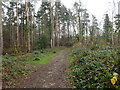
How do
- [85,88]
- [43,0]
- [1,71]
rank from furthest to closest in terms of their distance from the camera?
[43,0], [1,71], [85,88]

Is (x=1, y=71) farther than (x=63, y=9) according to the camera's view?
No

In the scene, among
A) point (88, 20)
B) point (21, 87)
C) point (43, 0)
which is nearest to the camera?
point (21, 87)

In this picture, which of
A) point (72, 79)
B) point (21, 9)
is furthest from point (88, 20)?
point (72, 79)

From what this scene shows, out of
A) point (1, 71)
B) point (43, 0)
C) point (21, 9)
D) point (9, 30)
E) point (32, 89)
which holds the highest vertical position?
point (43, 0)

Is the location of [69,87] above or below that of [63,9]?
below

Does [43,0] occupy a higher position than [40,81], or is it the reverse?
[43,0]

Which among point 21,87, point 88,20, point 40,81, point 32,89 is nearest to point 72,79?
point 40,81

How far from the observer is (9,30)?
93.4 ft

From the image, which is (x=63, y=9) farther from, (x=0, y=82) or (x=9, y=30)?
(x=0, y=82)

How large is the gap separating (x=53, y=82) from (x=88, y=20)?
3949 centimetres

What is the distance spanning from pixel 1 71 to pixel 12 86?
1864mm

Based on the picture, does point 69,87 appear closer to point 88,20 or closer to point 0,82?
point 0,82

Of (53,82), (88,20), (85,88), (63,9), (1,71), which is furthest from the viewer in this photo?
(88,20)

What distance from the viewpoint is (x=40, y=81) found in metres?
6.21
